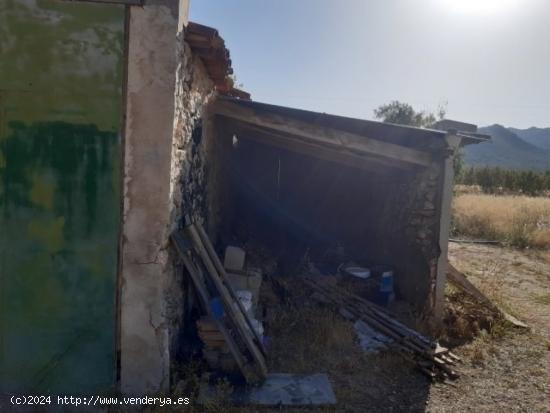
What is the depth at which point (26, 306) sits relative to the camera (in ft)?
12.0

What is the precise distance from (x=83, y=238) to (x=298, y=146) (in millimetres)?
4594

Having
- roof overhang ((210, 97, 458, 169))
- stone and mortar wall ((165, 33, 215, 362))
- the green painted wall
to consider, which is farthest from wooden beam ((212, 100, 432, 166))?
the green painted wall

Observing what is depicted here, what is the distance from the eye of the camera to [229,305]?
4.17 m

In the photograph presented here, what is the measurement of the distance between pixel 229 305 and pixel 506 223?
14.2 meters

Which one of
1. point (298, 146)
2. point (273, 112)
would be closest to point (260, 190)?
point (298, 146)

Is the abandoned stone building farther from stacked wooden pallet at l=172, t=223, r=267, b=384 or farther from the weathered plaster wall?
stacked wooden pallet at l=172, t=223, r=267, b=384

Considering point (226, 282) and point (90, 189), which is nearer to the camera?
point (90, 189)

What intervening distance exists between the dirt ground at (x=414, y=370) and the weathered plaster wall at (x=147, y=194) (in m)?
0.87

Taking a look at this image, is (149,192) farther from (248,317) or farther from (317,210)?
(317,210)

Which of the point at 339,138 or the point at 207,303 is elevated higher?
the point at 339,138

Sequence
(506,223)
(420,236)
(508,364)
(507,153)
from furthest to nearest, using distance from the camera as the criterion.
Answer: (507,153) < (506,223) < (420,236) < (508,364)

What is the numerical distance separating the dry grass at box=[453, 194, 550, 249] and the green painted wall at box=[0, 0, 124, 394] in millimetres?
13451

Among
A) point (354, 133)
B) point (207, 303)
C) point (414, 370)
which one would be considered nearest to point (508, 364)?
point (414, 370)

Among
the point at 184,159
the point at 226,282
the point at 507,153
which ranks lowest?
the point at 226,282
